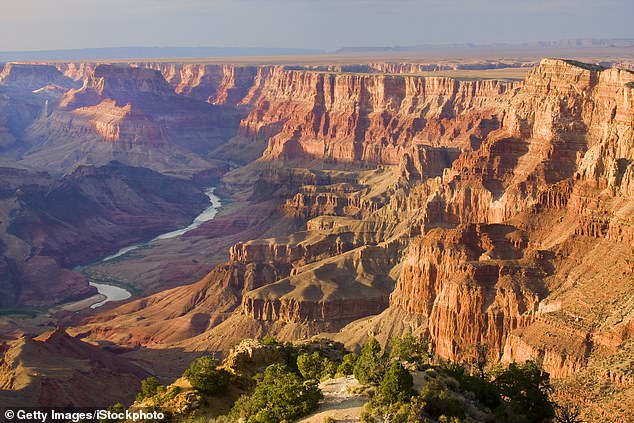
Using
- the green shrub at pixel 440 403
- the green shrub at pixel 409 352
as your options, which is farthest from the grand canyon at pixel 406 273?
the green shrub at pixel 409 352

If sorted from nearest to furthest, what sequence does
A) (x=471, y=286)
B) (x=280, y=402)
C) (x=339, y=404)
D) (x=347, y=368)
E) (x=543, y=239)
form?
(x=339, y=404) → (x=280, y=402) → (x=347, y=368) → (x=471, y=286) → (x=543, y=239)

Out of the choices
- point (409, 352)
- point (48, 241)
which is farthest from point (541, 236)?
point (48, 241)

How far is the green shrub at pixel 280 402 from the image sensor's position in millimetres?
41625

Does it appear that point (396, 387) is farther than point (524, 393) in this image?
No

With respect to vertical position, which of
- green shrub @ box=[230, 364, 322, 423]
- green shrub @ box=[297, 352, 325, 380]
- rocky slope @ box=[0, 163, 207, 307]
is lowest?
rocky slope @ box=[0, 163, 207, 307]

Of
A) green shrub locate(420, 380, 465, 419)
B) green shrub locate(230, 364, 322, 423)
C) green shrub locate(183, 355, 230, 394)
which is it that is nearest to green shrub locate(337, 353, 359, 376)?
green shrub locate(230, 364, 322, 423)

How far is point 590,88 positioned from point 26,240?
104m

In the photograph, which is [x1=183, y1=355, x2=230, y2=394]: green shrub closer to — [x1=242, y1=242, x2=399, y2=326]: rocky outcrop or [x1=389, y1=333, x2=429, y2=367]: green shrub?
[x1=389, y1=333, x2=429, y2=367]: green shrub

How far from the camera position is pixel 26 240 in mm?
174500

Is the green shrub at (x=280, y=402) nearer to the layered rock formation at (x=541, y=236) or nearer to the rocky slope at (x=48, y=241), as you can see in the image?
the layered rock formation at (x=541, y=236)

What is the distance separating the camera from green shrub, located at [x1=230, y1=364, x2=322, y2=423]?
41.6 m

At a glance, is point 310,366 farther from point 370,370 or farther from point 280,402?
point 280,402

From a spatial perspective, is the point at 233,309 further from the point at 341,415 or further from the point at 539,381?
the point at 341,415

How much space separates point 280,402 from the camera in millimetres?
42156
